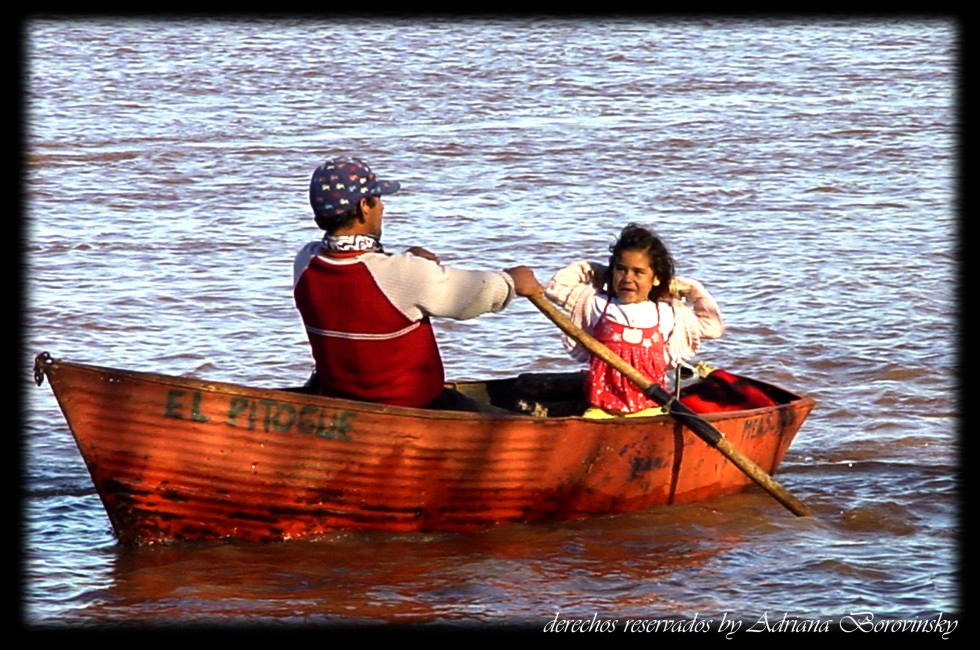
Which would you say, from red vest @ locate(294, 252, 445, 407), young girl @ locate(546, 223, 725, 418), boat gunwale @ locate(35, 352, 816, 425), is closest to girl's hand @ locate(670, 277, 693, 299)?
young girl @ locate(546, 223, 725, 418)

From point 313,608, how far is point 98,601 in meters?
0.68

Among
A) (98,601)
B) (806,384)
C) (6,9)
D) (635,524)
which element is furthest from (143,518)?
(6,9)

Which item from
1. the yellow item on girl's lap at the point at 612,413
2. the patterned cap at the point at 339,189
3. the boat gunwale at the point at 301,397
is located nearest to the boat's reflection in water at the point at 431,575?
the yellow item on girl's lap at the point at 612,413

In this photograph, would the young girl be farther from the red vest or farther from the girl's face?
the red vest

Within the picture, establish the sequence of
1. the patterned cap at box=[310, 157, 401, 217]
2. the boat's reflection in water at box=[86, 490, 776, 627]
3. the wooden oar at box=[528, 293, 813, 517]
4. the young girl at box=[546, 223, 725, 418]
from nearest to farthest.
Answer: the boat's reflection in water at box=[86, 490, 776, 627]
the patterned cap at box=[310, 157, 401, 217]
the wooden oar at box=[528, 293, 813, 517]
the young girl at box=[546, 223, 725, 418]

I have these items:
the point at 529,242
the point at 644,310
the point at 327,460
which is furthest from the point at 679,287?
the point at 529,242

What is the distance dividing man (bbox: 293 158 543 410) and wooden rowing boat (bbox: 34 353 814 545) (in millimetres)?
212

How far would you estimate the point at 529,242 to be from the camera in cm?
1054

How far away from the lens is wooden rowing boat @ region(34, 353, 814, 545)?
5664 millimetres

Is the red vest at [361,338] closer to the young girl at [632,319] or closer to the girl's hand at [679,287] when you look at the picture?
the young girl at [632,319]

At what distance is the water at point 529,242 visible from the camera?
5859 millimetres

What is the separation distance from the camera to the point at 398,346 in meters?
5.93

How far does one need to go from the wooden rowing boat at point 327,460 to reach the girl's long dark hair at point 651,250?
500 mm

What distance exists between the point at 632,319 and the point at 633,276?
0.18 meters
